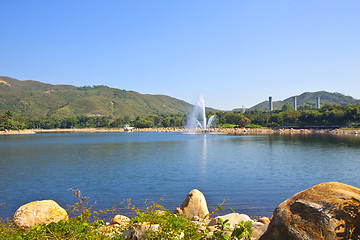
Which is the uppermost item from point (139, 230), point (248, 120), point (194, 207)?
point (248, 120)

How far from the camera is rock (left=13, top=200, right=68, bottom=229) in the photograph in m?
8.76

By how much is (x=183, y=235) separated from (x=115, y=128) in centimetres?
18167

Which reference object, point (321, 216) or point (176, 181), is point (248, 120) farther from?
point (321, 216)

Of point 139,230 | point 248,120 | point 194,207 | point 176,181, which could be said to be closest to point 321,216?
point 139,230

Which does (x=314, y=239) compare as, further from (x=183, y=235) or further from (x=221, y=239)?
(x=183, y=235)

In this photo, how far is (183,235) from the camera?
252 inches

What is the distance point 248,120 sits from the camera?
147 metres

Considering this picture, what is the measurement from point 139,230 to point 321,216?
12.4 ft

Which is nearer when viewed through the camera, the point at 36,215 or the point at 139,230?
the point at 139,230

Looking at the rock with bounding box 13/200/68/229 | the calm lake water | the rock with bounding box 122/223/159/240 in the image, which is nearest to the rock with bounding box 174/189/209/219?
the calm lake water

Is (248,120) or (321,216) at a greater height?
(248,120)

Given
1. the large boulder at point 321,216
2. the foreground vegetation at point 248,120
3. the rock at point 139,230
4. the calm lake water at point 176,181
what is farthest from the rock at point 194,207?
the foreground vegetation at point 248,120

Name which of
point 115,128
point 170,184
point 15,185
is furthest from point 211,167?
point 115,128

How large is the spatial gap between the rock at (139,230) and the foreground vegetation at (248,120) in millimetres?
115434
